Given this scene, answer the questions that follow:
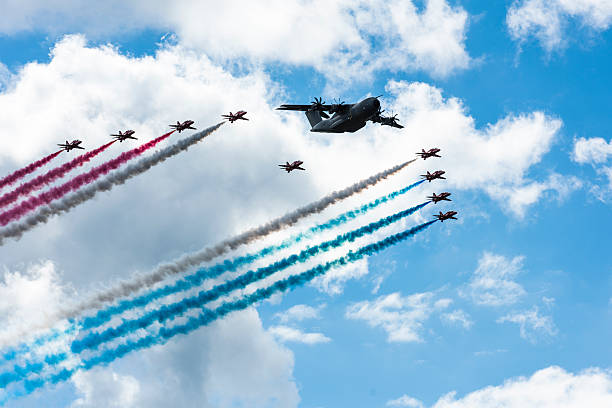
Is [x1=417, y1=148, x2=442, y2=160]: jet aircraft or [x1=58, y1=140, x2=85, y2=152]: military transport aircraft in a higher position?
[x1=58, y1=140, x2=85, y2=152]: military transport aircraft

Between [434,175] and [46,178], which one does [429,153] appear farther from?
[46,178]

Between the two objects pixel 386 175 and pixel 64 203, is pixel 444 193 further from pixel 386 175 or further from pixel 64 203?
pixel 64 203

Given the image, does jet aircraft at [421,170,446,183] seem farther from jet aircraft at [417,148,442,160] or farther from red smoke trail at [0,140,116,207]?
red smoke trail at [0,140,116,207]

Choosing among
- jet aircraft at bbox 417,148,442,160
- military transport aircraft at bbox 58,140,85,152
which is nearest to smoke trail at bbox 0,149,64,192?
military transport aircraft at bbox 58,140,85,152

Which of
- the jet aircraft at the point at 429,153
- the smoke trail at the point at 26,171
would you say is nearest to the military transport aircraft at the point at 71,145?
the smoke trail at the point at 26,171

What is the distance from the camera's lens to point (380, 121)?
112 meters

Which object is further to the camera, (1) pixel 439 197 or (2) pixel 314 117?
(2) pixel 314 117

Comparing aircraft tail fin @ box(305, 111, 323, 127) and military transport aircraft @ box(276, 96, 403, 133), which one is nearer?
military transport aircraft @ box(276, 96, 403, 133)

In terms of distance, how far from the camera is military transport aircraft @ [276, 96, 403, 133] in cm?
9681

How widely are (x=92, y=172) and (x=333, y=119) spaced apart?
38400mm

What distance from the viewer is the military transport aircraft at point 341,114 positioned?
318 ft

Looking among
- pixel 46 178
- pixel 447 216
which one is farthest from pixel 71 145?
pixel 447 216

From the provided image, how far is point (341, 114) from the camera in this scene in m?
100

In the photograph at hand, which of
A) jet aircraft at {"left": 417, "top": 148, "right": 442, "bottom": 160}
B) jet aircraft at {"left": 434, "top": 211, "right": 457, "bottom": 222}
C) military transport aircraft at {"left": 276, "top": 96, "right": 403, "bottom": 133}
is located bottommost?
jet aircraft at {"left": 434, "top": 211, "right": 457, "bottom": 222}
